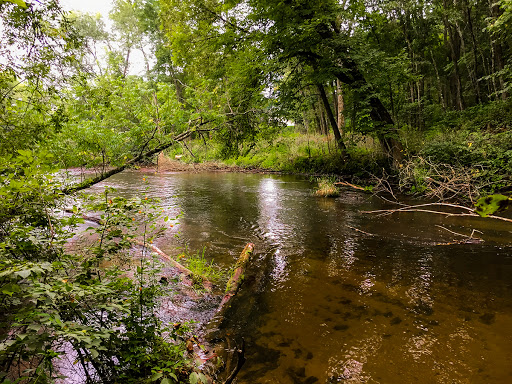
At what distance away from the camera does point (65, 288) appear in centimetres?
192

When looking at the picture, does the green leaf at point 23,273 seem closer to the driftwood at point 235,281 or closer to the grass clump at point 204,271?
the driftwood at point 235,281

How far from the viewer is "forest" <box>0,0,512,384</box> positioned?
2.23 m

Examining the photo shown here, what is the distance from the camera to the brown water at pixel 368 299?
9.76 feet

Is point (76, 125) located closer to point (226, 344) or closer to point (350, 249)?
point (226, 344)

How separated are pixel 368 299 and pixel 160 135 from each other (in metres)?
4.64

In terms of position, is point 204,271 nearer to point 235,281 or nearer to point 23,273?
point 235,281

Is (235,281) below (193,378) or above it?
below

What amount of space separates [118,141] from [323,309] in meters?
4.48

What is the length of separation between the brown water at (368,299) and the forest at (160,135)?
3.83ft

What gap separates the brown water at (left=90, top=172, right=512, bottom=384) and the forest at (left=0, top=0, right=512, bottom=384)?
3.83 ft

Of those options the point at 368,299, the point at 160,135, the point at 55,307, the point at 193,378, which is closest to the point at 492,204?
the point at 193,378

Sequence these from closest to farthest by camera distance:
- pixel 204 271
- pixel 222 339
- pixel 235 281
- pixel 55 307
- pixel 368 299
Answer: pixel 55 307
pixel 222 339
pixel 368 299
pixel 235 281
pixel 204 271

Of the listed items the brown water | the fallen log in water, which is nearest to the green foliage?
the fallen log in water

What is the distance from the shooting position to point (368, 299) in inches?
167
